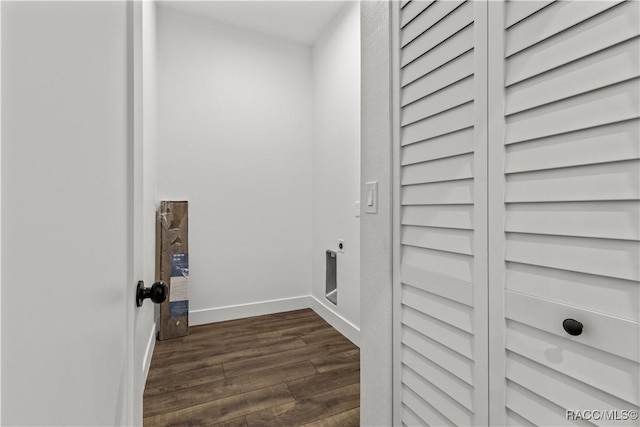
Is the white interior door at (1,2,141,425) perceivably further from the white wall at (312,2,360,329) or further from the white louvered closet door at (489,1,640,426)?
the white wall at (312,2,360,329)

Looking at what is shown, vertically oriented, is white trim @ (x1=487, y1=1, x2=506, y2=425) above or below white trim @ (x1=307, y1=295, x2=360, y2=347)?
above

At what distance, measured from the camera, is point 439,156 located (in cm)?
91

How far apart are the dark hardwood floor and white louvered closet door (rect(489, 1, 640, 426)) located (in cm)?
117

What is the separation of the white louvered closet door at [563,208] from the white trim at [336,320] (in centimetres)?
178

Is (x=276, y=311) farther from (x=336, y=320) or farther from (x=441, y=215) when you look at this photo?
(x=441, y=215)

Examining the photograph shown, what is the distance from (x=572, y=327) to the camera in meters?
0.61

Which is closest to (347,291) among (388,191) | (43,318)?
(388,191)

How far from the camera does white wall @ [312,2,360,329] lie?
249cm

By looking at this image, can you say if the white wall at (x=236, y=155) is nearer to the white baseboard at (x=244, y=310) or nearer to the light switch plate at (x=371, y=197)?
the white baseboard at (x=244, y=310)

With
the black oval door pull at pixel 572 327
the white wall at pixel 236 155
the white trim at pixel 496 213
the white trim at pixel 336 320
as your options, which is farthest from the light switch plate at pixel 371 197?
the white wall at pixel 236 155

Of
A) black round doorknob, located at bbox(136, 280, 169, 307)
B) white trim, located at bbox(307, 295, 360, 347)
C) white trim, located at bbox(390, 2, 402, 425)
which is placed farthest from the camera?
white trim, located at bbox(307, 295, 360, 347)

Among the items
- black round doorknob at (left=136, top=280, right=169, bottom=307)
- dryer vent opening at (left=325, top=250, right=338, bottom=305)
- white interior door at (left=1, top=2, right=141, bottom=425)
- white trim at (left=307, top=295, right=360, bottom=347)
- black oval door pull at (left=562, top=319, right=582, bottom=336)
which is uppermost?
white interior door at (left=1, top=2, right=141, bottom=425)

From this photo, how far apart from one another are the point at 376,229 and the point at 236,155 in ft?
7.14

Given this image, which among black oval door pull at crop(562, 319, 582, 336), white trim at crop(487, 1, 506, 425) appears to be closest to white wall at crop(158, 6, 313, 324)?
white trim at crop(487, 1, 506, 425)
